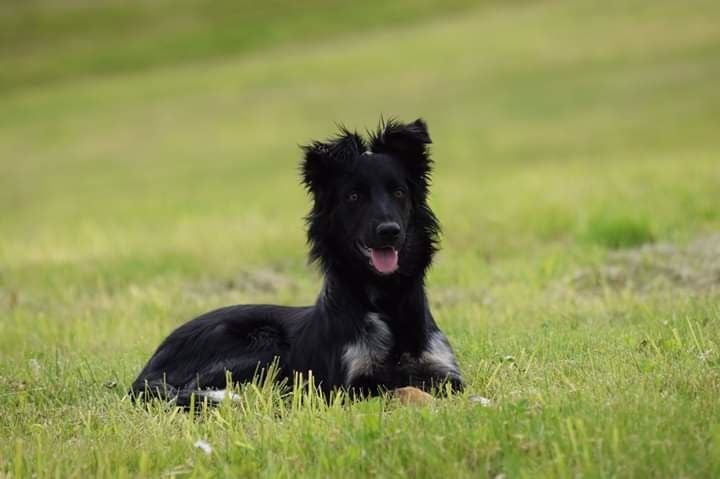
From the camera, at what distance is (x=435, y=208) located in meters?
19.0

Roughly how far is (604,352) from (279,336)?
2.23 metres

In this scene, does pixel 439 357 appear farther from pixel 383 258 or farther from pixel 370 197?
pixel 370 197

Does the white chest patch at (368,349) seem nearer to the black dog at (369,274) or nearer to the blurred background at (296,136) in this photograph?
the black dog at (369,274)

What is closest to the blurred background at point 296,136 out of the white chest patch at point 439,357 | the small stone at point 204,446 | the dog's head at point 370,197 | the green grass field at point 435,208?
the green grass field at point 435,208

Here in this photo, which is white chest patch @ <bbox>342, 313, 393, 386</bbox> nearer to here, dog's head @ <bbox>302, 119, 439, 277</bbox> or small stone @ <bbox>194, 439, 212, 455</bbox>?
dog's head @ <bbox>302, 119, 439, 277</bbox>

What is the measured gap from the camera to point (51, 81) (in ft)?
154

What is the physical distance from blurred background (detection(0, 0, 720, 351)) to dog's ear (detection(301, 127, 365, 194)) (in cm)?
272

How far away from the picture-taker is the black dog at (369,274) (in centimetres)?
726

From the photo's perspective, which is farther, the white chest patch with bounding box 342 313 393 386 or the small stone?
the white chest patch with bounding box 342 313 393 386

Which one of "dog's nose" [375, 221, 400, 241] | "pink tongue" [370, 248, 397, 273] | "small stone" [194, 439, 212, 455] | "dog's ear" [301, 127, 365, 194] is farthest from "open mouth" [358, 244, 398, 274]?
"small stone" [194, 439, 212, 455]

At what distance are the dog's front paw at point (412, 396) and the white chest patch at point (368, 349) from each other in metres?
0.33

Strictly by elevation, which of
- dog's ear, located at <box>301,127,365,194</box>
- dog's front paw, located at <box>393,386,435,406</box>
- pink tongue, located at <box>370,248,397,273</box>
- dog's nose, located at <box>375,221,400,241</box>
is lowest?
dog's front paw, located at <box>393,386,435,406</box>

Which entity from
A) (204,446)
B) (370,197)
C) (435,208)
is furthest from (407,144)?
(435,208)

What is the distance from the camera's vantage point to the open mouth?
7223mm
